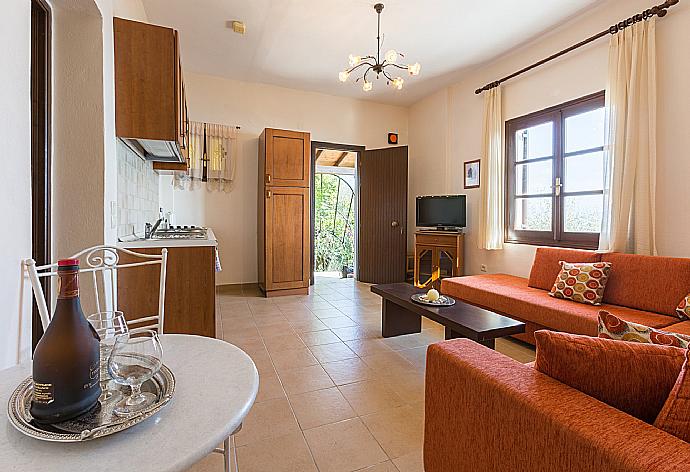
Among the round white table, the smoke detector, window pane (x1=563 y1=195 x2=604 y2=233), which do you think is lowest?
the round white table

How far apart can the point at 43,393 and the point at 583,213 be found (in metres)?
4.11

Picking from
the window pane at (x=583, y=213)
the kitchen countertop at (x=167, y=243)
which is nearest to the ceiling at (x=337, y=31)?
the window pane at (x=583, y=213)

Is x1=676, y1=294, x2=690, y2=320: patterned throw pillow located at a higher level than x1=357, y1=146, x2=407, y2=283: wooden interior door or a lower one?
lower

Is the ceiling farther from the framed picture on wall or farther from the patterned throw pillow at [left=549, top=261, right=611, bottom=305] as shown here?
the patterned throw pillow at [left=549, top=261, right=611, bottom=305]

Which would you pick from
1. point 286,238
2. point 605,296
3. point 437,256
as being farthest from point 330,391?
point 437,256

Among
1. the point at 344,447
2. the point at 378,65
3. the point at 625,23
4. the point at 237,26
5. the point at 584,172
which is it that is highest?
the point at 237,26

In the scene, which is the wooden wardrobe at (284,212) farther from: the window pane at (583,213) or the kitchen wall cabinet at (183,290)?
the window pane at (583,213)

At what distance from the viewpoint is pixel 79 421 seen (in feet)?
2.06

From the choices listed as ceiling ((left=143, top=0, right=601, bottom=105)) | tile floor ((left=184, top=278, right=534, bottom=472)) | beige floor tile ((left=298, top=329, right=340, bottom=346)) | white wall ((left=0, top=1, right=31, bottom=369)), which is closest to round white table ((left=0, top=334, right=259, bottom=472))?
white wall ((left=0, top=1, right=31, bottom=369))

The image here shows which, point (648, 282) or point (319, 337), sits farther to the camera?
point (319, 337)

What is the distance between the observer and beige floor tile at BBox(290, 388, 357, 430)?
6.34ft

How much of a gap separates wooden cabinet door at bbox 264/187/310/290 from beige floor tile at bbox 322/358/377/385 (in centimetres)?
231

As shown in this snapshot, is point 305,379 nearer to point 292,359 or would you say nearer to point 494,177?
point 292,359

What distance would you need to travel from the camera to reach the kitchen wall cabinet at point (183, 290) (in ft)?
8.02
